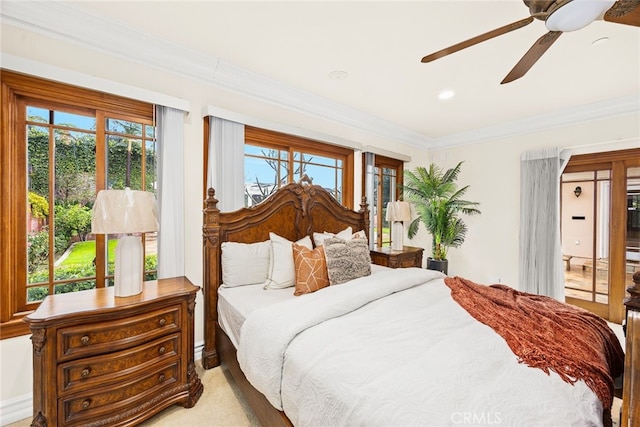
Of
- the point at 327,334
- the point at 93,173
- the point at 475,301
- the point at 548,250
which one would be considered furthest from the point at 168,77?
the point at 548,250

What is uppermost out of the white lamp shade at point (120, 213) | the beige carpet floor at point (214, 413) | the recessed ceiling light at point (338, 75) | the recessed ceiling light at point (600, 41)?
the recessed ceiling light at point (600, 41)

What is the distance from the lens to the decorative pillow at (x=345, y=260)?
7.64 feet

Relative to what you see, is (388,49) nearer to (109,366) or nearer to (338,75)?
(338,75)

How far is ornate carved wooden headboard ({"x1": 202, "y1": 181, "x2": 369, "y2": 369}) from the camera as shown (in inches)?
91.7

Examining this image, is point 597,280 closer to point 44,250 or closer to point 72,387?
point 72,387

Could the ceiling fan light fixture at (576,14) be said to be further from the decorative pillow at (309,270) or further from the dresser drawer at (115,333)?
the dresser drawer at (115,333)

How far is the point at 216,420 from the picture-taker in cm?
177

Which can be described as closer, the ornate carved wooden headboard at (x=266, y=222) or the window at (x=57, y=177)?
the window at (x=57, y=177)

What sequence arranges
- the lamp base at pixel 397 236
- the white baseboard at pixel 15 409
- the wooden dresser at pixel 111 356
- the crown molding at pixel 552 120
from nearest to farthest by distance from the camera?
the wooden dresser at pixel 111 356 < the white baseboard at pixel 15 409 < the crown molding at pixel 552 120 < the lamp base at pixel 397 236

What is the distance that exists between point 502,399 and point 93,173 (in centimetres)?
276

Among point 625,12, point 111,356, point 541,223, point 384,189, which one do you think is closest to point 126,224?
point 111,356

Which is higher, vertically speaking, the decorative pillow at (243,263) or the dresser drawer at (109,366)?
the decorative pillow at (243,263)

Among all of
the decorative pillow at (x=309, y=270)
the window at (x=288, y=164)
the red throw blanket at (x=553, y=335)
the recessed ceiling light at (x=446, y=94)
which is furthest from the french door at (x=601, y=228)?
the decorative pillow at (x=309, y=270)

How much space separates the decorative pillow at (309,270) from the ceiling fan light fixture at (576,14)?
1.99 metres
